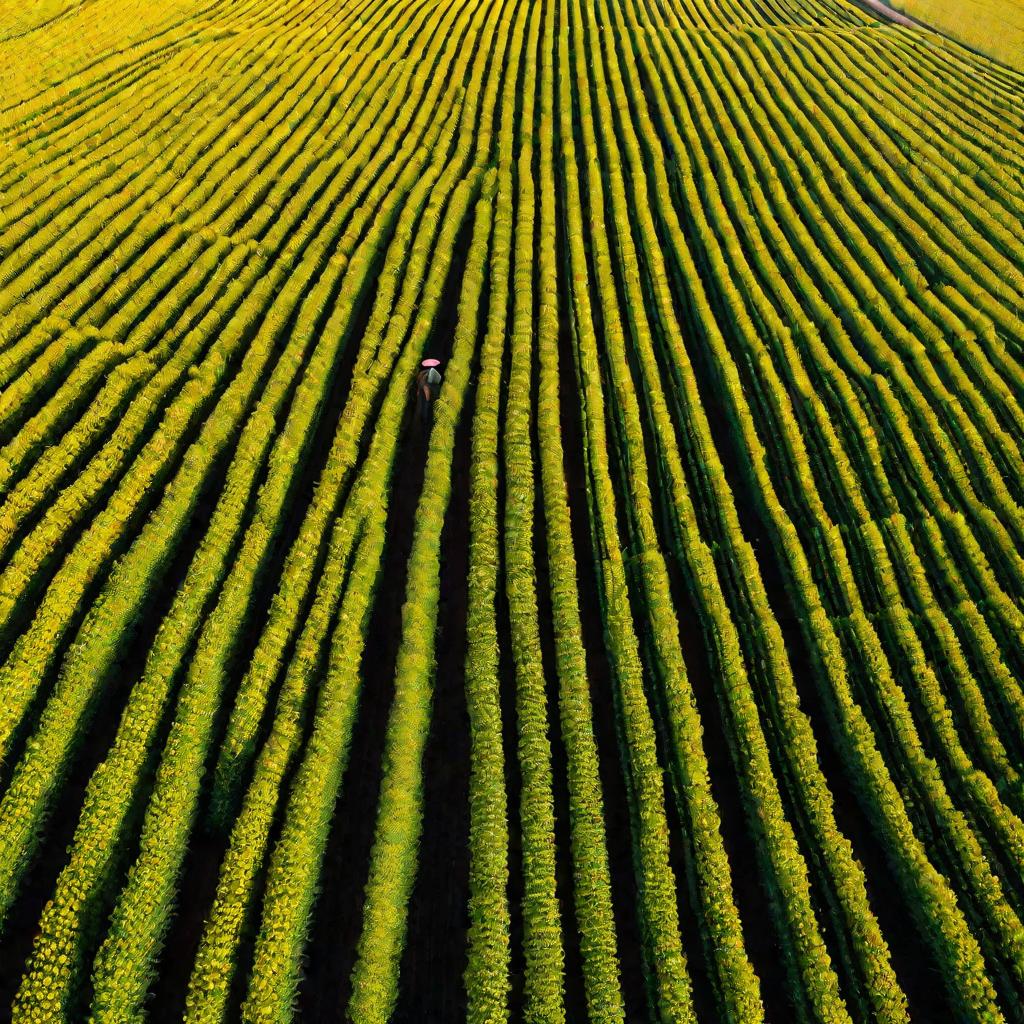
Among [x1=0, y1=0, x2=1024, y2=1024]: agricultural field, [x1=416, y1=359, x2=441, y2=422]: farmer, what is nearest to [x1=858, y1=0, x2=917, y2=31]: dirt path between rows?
[x1=0, y1=0, x2=1024, y2=1024]: agricultural field

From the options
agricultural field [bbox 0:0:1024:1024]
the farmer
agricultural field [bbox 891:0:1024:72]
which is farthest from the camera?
agricultural field [bbox 891:0:1024:72]

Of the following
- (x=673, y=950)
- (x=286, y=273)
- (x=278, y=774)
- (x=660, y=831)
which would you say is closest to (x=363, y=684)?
(x=278, y=774)

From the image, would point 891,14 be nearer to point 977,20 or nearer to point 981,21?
point 977,20

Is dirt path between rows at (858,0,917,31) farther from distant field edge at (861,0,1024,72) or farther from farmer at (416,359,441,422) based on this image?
farmer at (416,359,441,422)

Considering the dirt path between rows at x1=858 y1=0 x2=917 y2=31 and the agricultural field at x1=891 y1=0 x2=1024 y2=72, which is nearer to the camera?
the agricultural field at x1=891 y1=0 x2=1024 y2=72

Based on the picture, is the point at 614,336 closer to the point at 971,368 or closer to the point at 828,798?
the point at 971,368

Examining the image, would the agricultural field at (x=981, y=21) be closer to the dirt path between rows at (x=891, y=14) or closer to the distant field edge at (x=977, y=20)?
the distant field edge at (x=977, y=20)

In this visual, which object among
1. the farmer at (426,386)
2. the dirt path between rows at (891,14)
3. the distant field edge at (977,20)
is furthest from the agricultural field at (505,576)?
the dirt path between rows at (891,14)

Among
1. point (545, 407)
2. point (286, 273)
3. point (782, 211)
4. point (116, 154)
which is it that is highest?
point (116, 154)
